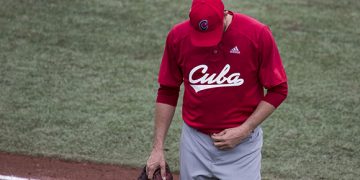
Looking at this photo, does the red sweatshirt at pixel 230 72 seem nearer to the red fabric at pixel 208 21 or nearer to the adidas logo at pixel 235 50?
the adidas logo at pixel 235 50

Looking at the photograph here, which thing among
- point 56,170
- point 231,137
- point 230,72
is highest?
point 230,72

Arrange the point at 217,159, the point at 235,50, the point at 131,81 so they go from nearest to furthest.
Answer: the point at 235,50, the point at 217,159, the point at 131,81

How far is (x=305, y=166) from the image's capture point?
6223 mm

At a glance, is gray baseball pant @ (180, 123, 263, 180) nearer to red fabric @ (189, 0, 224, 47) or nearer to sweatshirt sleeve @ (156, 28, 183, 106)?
sweatshirt sleeve @ (156, 28, 183, 106)

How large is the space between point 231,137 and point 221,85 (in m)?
0.31

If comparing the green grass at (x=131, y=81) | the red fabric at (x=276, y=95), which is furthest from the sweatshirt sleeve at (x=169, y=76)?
the green grass at (x=131, y=81)

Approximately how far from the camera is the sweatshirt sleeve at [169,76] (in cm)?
412

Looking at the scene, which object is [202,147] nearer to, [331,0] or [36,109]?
[36,109]

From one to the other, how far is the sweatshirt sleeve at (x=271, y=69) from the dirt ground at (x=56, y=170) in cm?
226

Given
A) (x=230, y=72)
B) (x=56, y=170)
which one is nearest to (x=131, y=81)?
(x=56, y=170)

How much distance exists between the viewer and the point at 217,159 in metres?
4.10

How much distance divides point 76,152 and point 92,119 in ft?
2.38

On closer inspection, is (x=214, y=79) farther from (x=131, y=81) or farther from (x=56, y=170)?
(x=131, y=81)

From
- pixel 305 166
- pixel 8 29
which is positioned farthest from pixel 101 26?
pixel 305 166
